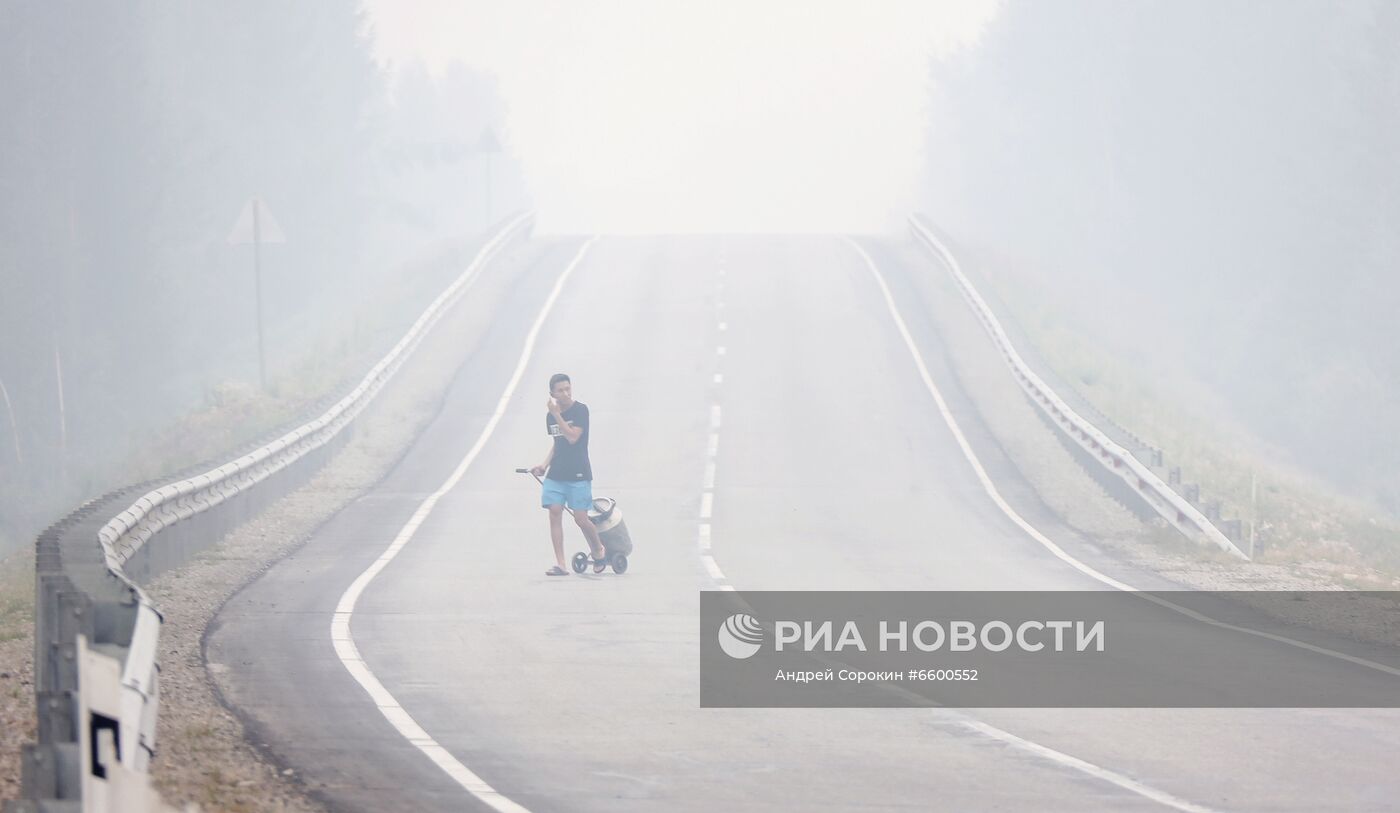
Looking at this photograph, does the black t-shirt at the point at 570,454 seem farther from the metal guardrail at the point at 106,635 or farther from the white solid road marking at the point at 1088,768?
the white solid road marking at the point at 1088,768

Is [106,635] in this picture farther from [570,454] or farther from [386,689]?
[570,454]

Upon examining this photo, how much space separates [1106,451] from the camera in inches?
889

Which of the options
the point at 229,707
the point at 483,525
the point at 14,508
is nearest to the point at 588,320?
the point at 14,508

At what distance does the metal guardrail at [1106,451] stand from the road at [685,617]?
115cm

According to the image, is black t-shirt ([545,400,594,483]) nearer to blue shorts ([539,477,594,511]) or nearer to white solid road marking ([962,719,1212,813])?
blue shorts ([539,477,594,511])

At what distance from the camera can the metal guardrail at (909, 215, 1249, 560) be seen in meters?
18.9

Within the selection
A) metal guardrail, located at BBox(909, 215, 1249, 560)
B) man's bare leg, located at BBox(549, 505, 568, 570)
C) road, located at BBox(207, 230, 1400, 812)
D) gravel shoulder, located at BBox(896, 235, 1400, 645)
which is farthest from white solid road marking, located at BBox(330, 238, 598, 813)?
metal guardrail, located at BBox(909, 215, 1249, 560)

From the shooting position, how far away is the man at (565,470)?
50.6ft

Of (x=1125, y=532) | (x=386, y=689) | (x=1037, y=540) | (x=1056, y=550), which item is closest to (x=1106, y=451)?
(x=1125, y=532)

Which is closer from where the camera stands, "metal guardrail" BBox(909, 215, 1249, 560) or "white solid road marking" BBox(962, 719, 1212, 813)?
"white solid road marking" BBox(962, 719, 1212, 813)

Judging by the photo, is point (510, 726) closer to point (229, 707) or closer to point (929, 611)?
point (229, 707)

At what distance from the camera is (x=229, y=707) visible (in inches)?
396

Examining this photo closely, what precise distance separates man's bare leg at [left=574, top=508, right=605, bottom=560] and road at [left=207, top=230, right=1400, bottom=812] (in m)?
0.40

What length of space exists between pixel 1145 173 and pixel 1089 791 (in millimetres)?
77863
